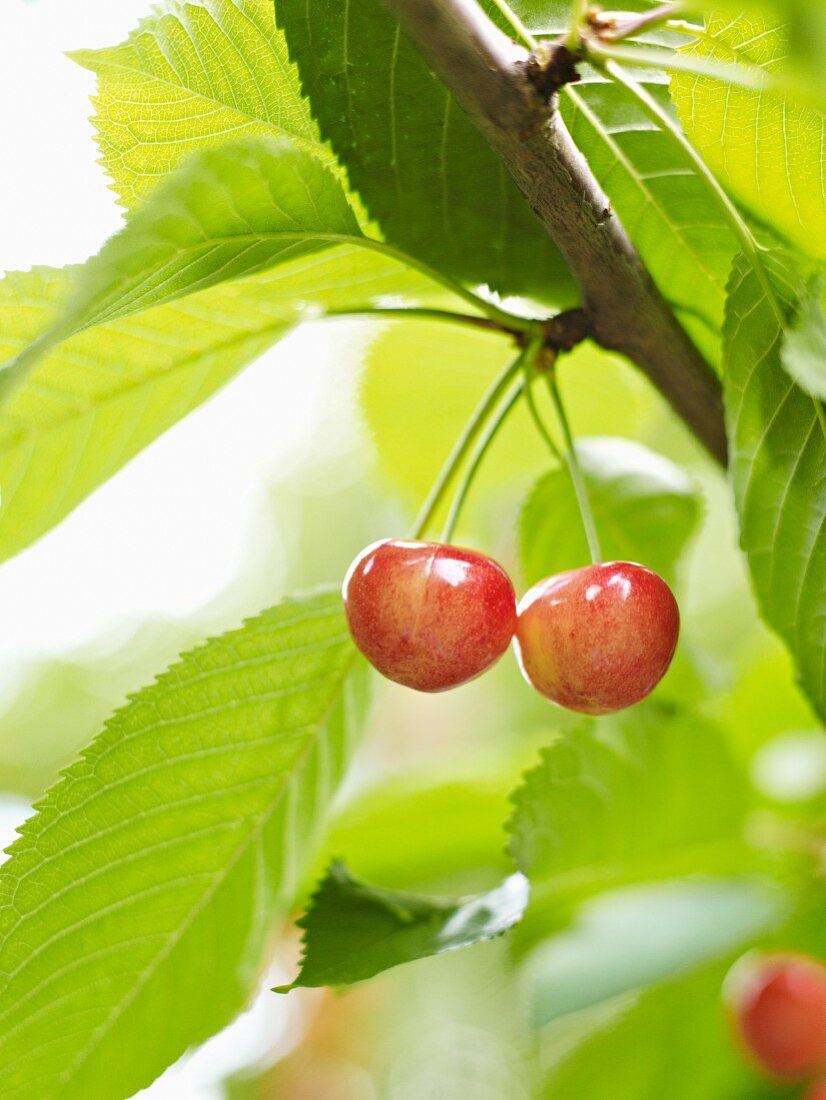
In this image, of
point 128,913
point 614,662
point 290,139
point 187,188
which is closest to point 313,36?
point 290,139

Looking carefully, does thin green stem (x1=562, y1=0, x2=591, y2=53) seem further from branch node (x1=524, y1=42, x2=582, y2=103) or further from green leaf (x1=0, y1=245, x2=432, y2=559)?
green leaf (x1=0, y1=245, x2=432, y2=559)

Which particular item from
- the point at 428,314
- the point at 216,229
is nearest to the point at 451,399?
the point at 428,314

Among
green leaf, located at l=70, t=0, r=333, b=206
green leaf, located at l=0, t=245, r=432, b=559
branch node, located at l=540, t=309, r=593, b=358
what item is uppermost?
green leaf, located at l=70, t=0, r=333, b=206

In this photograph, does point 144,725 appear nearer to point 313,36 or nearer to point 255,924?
point 255,924

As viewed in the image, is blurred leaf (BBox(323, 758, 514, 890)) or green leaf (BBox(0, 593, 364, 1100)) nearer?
green leaf (BBox(0, 593, 364, 1100))

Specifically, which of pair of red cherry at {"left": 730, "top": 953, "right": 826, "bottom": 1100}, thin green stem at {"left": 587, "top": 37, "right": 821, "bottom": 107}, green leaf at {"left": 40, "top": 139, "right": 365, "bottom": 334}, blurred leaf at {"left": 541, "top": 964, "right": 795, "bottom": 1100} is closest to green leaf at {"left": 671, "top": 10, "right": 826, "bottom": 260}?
thin green stem at {"left": 587, "top": 37, "right": 821, "bottom": 107}

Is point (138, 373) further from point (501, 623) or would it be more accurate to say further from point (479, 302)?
point (501, 623)

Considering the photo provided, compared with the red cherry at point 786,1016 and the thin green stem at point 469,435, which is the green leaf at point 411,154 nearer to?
the thin green stem at point 469,435
